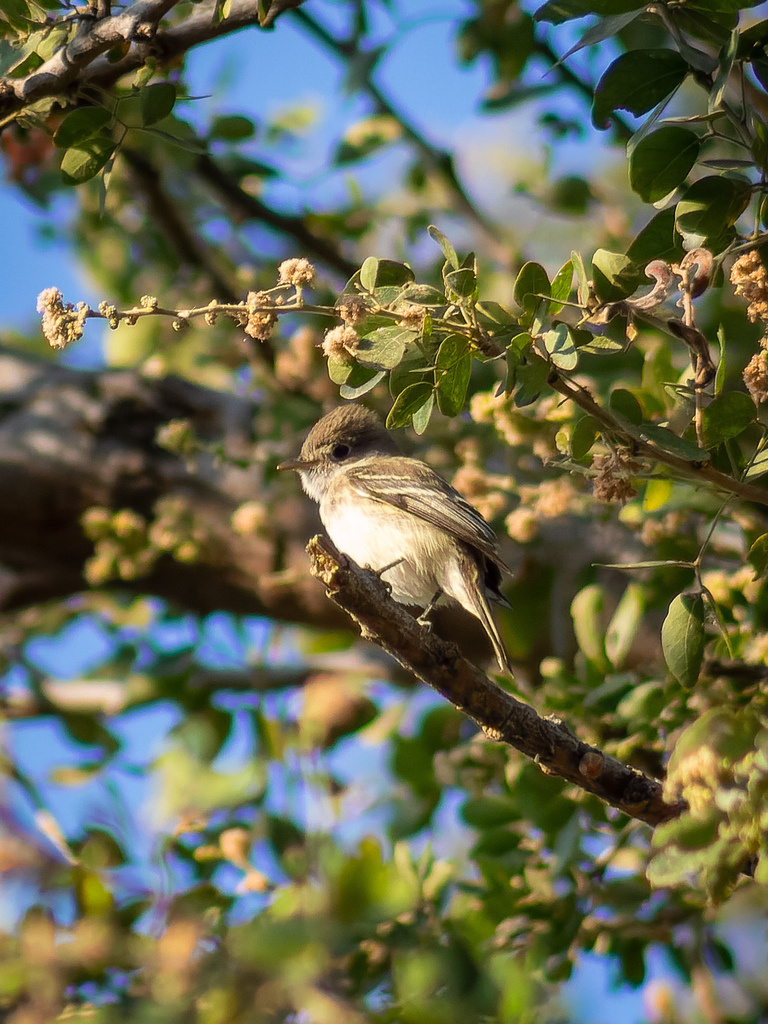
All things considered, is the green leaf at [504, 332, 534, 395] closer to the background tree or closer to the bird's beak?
the background tree

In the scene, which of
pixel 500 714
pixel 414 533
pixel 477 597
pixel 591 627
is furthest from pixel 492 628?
pixel 500 714

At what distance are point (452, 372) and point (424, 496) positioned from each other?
1.56 m

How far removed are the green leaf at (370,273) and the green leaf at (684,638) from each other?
2.81ft

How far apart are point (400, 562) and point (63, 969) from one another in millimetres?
1577

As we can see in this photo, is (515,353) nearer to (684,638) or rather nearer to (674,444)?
(674,444)

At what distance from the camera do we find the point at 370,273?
2031mm

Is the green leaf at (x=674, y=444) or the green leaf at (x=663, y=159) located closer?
the green leaf at (x=674, y=444)

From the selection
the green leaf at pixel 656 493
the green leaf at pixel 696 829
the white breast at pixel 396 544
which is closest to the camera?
the green leaf at pixel 696 829

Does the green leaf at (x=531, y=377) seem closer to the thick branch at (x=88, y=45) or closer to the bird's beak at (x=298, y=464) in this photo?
the thick branch at (x=88, y=45)

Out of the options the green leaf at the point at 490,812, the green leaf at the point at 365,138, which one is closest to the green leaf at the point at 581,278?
the green leaf at the point at 490,812

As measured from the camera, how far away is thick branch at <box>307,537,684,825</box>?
7.94ft

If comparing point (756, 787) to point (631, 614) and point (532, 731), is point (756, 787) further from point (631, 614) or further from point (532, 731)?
point (631, 614)

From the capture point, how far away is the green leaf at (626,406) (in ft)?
7.19

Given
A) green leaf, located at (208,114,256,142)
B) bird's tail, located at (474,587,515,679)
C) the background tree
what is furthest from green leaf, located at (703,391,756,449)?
green leaf, located at (208,114,256,142)
